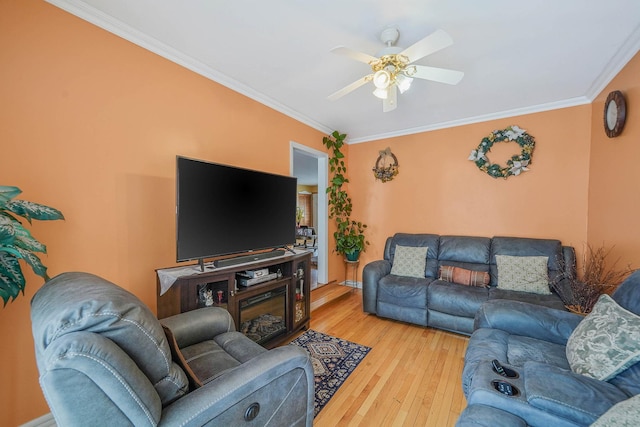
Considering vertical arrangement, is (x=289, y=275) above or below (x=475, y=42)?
below

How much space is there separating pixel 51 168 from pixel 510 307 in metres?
3.14

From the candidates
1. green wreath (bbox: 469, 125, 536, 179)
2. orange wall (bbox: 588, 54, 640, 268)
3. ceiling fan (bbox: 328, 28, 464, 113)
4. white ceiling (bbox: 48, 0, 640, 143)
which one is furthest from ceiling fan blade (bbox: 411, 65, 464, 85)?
green wreath (bbox: 469, 125, 536, 179)

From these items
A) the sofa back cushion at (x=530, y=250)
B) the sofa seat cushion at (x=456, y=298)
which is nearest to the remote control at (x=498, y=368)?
the sofa seat cushion at (x=456, y=298)

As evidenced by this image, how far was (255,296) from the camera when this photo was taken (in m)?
2.27

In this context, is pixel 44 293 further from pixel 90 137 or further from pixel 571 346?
pixel 571 346

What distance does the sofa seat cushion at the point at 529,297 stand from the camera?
2289 mm

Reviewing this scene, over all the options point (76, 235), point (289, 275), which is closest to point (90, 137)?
point (76, 235)

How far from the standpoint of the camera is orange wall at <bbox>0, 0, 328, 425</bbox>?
4.62 feet

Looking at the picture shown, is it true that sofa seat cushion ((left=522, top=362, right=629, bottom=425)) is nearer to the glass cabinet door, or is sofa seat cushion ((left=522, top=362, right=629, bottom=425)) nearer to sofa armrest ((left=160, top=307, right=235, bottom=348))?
sofa armrest ((left=160, top=307, right=235, bottom=348))

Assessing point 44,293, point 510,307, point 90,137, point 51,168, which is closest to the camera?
point 44,293

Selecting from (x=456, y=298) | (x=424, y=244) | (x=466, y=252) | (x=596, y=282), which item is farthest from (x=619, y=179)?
(x=424, y=244)

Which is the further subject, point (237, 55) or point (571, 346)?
point (237, 55)

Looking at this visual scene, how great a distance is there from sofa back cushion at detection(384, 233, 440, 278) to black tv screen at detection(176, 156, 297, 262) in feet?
5.42

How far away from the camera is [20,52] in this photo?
4.65 ft
